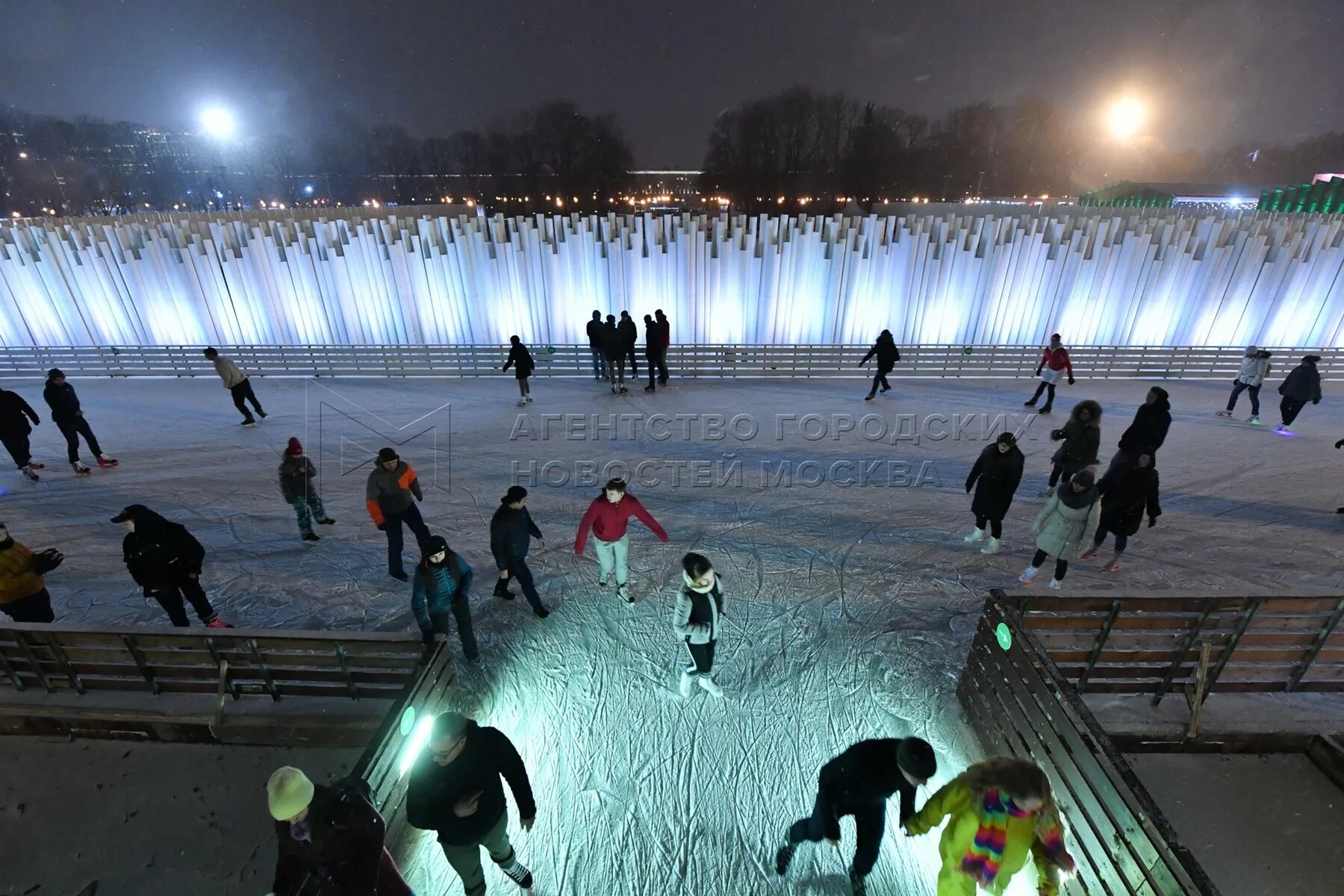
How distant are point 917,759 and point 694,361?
10.2 m

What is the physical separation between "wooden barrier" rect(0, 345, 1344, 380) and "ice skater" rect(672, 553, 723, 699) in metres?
8.53

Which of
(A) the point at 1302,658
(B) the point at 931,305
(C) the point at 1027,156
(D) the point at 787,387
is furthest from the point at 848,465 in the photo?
(C) the point at 1027,156

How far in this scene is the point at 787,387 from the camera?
1184 centimetres

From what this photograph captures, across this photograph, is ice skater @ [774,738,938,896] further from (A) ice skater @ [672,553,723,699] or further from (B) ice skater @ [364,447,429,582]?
(B) ice skater @ [364,447,429,582]

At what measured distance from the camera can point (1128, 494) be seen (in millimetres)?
5141

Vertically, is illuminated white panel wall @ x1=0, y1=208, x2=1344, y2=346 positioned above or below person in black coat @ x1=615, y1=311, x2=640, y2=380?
above

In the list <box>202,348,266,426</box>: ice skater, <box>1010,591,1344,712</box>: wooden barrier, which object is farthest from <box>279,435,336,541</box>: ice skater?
<box>1010,591,1344,712</box>: wooden barrier

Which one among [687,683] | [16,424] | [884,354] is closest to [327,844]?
[687,683]

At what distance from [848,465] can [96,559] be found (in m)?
8.91

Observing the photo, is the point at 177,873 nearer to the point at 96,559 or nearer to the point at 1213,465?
the point at 96,559

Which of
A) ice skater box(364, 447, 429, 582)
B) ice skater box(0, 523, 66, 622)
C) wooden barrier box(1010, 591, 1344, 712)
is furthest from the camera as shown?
ice skater box(364, 447, 429, 582)

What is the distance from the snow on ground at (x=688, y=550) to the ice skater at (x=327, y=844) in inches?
38.9

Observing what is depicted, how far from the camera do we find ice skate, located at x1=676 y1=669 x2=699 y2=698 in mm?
4340

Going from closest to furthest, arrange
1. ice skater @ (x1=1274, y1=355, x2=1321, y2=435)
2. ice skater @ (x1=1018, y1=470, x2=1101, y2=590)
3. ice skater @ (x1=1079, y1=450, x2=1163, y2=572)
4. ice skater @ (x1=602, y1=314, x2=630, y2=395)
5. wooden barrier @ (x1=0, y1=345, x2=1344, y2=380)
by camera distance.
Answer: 1. ice skater @ (x1=1018, y1=470, x2=1101, y2=590)
2. ice skater @ (x1=1079, y1=450, x2=1163, y2=572)
3. ice skater @ (x1=1274, y1=355, x2=1321, y2=435)
4. ice skater @ (x1=602, y1=314, x2=630, y2=395)
5. wooden barrier @ (x1=0, y1=345, x2=1344, y2=380)
